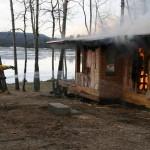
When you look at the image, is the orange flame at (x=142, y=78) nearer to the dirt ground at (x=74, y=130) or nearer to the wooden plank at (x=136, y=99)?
the wooden plank at (x=136, y=99)

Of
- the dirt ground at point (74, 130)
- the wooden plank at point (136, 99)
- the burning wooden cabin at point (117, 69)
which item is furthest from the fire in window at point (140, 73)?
the dirt ground at point (74, 130)

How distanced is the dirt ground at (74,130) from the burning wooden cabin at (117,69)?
171 centimetres

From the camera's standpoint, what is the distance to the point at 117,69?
17.5 metres

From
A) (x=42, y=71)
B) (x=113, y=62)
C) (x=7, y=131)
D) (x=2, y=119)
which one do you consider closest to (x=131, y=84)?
(x=113, y=62)

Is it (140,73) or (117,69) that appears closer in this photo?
(140,73)

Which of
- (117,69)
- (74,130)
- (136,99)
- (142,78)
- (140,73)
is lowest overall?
(74,130)

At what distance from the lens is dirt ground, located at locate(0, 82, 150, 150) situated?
9.00m

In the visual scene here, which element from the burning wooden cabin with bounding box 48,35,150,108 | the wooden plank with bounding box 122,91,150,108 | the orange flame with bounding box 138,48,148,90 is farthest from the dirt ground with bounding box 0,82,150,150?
the burning wooden cabin with bounding box 48,35,150,108

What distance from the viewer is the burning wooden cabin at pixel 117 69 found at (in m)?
15.7

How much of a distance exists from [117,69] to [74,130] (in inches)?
288

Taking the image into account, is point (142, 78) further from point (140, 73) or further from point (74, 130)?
point (74, 130)

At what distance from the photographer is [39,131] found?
411 inches

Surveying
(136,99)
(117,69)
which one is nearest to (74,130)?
(136,99)

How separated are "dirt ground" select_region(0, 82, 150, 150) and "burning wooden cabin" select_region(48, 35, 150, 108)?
171 centimetres
